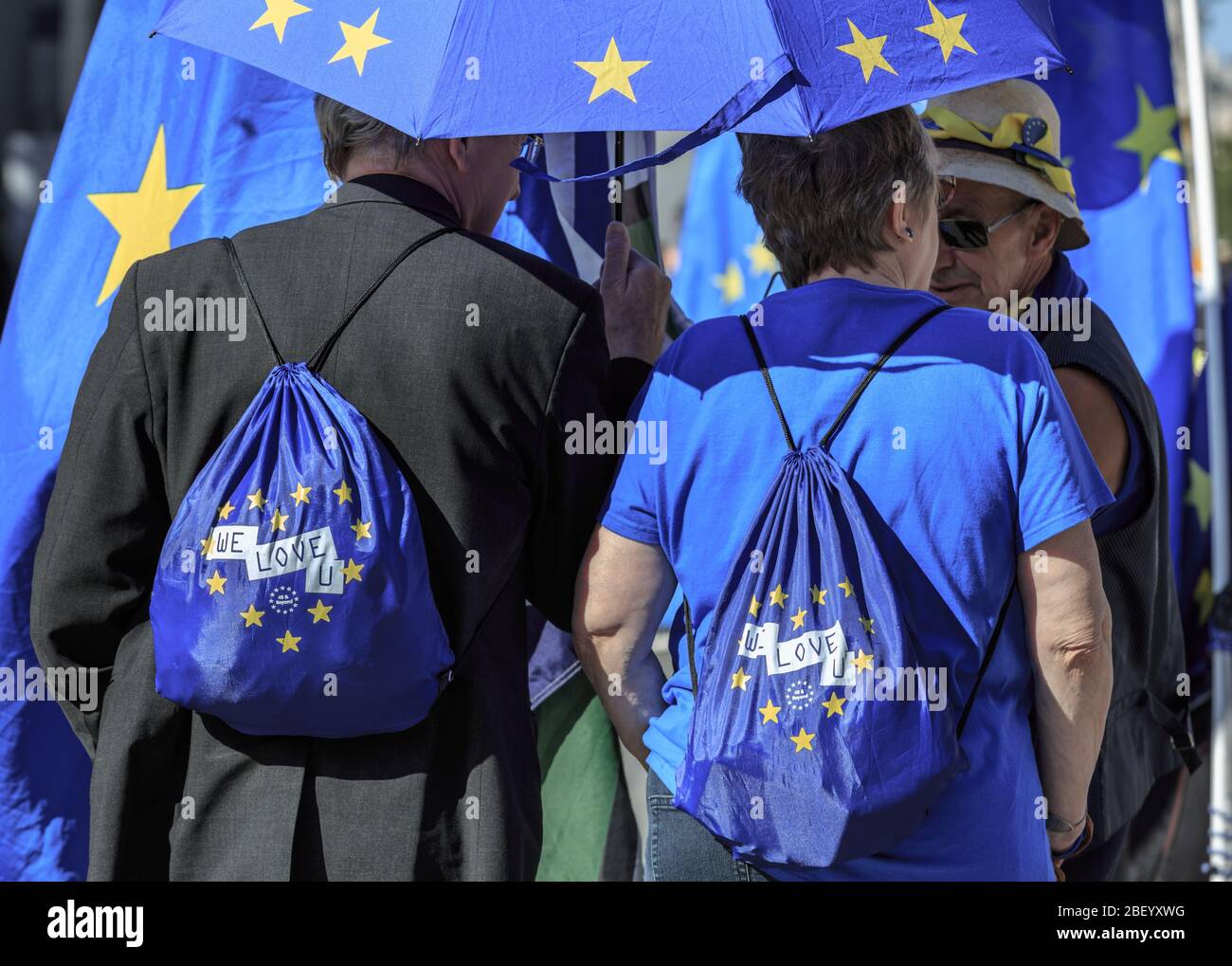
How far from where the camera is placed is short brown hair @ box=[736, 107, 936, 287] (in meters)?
2.17

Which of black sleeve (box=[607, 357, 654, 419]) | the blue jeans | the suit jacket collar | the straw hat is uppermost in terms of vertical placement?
the straw hat

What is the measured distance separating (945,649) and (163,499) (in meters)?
1.23

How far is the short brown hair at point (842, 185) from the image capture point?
2.17 meters

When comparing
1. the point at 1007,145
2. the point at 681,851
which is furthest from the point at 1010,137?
the point at 681,851

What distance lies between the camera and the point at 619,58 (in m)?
2.10

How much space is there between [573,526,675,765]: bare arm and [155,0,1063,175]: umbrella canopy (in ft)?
1.93

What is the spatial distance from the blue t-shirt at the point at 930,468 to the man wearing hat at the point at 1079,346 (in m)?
0.54

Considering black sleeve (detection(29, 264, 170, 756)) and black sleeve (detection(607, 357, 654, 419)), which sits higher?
black sleeve (detection(607, 357, 654, 419))

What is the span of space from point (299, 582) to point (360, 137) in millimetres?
766

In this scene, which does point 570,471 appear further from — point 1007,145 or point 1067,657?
point 1007,145

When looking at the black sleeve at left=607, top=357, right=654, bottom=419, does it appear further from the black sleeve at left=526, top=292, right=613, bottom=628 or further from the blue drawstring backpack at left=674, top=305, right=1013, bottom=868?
the blue drawstring backpack at left=674, top=305, right=1013, bottom=868

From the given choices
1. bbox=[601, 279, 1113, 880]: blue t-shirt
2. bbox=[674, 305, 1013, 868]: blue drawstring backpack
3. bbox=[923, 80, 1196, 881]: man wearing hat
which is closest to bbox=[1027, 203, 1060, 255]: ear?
bbox=[923, 80, 1196, 881]: man wearing hat

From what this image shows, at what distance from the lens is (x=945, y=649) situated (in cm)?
205

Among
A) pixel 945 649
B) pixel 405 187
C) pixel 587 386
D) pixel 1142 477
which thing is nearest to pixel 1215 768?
pixel 1142 477
